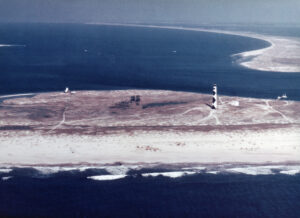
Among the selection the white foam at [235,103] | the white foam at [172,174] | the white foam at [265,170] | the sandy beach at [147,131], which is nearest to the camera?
the white foam at [172,174]

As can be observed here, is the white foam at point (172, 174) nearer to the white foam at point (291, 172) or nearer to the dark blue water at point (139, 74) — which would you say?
the white foam at point (291, 172)

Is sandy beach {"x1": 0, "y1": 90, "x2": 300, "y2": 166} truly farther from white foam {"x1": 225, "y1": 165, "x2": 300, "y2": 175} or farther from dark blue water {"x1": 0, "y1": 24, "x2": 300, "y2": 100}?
dark blue water {"x1": 0, "y1": 24, "x2": 300, "y2": 100}

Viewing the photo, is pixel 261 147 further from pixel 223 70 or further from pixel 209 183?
pixel 223 70

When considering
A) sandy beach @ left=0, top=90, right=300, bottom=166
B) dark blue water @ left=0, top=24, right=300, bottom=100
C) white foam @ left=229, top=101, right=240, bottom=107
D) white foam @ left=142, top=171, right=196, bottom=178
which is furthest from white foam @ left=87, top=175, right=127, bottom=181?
dark blue water @ left=0, top=24, right=300, bottom=100

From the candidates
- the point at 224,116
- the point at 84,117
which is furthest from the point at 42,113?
the point at 224,116

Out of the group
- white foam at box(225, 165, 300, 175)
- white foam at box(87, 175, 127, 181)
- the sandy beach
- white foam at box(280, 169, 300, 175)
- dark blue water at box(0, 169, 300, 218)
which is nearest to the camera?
dark blue water at box(0, 169, 300, 218)

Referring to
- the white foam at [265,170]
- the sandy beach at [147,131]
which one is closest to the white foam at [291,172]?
the white foam at [265,170]
